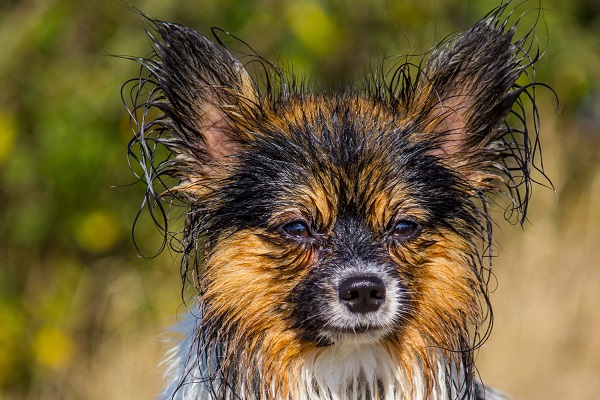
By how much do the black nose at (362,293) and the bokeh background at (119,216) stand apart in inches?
147

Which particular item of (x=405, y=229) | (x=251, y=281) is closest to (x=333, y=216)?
(x=405, y=229)

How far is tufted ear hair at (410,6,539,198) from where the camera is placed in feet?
14.2

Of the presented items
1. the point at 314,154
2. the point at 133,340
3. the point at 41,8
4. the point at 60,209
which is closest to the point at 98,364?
the point at 133,340

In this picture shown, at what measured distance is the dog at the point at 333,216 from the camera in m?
4.17

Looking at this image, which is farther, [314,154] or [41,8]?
[41,8]

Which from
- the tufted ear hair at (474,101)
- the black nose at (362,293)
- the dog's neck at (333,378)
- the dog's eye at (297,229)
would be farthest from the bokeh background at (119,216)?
the black nose at (362,293)

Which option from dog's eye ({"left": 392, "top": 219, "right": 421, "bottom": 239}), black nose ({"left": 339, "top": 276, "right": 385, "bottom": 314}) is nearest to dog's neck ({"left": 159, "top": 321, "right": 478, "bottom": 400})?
black nose ({"left": 339, "top": 276, "right": 385, "bottom": 314})

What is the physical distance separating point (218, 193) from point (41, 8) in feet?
14.0

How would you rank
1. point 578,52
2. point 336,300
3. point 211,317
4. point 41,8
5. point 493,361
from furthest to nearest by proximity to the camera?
point 578,52 < point 493,361 < point 41,8 < point 211,317 < point 336,300

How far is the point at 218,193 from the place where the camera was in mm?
4355

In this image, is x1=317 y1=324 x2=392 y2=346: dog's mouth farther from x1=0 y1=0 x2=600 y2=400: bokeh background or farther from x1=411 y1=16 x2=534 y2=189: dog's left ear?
x1=0 y1=0 x2=600 y2=400: bokeh background

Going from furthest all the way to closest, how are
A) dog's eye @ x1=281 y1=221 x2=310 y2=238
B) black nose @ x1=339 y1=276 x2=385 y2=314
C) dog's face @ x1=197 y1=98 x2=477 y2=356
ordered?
dog's eye @ x1=281 y1=221 x2=310 y2=238
dog's face @ x1=197 y1=98 x2=477 y2=356
black nose @ x1=339 y1=276 x2=385 y2=314

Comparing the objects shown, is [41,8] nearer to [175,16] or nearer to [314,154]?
[175,16]

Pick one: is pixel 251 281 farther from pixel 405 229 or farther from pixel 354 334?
pixel 405 229
